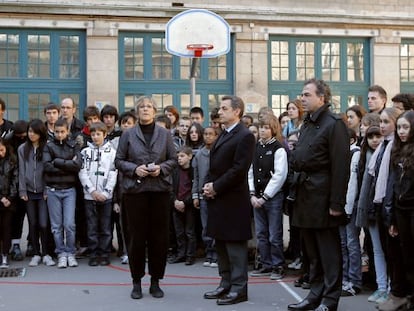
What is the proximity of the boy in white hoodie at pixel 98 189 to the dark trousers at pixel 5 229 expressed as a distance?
3.58 feet

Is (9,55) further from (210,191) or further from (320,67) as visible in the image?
(210,191)

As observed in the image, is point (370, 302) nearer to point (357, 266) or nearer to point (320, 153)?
point (357, 266)

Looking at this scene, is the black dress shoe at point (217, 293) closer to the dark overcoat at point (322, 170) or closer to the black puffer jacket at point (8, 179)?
the dark overcoat at point (322, 170)

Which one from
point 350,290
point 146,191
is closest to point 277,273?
point 350,290

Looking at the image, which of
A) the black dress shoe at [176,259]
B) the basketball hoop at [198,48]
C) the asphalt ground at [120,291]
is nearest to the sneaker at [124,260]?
the asphalt ground at [120,291]

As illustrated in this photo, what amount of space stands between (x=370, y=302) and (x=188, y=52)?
7.70m

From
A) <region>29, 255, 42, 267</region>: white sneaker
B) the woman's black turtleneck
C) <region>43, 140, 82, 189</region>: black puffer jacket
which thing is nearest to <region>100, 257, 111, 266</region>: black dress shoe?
<region>29, 255, 42, 267</region>: white sneaker

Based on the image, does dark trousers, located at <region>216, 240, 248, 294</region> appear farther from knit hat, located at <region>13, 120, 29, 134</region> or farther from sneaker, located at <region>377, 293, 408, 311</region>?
knit hat, located at <region>13, 120, 29, 134</region>

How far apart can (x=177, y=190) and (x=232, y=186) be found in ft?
8.31

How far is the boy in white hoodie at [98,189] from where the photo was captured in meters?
9.05

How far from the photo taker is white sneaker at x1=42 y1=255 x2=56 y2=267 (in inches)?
353

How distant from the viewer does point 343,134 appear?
627 cm

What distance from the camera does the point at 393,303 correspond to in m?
6.43

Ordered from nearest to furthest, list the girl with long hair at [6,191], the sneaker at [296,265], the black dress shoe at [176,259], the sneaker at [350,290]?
the sneaker at [350,290]
the sneaker at [296,265]
the girl with long hair at [6,191]
the black dress shoe at [176,259]
